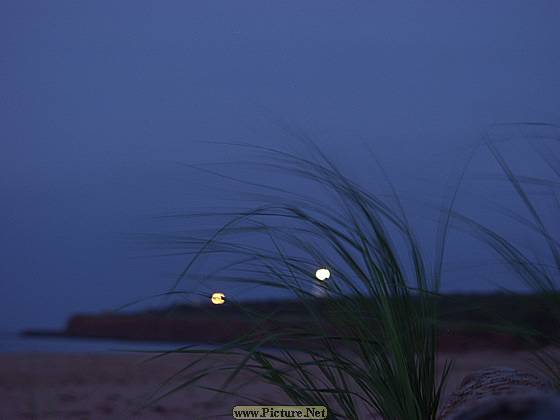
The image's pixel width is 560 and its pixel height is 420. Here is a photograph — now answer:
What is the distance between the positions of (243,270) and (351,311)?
21 centimetres

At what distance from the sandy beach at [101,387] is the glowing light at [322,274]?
4.75 ft

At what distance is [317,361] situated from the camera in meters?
1.22

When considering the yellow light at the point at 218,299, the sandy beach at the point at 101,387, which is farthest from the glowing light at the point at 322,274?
the sandy beach at the point at 101,387

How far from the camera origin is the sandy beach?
4.21 m

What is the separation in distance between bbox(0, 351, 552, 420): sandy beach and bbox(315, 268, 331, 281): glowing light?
1448mm

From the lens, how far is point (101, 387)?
18.9 ft

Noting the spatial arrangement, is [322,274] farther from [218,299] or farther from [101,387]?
[101,387]

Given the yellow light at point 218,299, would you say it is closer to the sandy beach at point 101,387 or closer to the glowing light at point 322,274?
the glowing light at point 322,274

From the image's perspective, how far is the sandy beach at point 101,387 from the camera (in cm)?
421

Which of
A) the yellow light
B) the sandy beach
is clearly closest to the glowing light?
the yellow light

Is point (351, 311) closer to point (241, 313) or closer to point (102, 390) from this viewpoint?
point (241, 313)

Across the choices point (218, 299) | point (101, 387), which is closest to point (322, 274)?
point (218, 299)

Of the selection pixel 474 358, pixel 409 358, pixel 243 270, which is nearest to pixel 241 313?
pixel 243 270

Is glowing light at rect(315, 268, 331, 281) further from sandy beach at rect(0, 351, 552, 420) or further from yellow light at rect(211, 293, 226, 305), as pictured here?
sandy beach at rect(0, 351, 552, 420)
